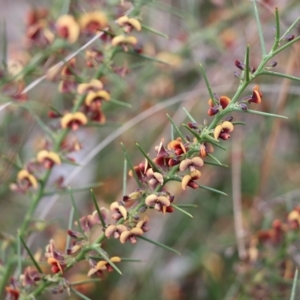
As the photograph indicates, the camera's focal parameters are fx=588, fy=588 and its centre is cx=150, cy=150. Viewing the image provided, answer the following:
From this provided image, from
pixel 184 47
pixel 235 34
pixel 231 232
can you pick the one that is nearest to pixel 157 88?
pixel 184 47

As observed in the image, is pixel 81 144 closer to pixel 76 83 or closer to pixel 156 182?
pixel 76 83

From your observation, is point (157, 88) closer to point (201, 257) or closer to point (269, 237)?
point (201, 257)

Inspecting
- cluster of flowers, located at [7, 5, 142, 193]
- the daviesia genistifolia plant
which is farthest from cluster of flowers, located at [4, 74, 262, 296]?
cluster of flowers, located at [7, 5, 142, 193]

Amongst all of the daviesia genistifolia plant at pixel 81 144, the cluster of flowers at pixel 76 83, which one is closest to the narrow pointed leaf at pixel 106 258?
the daviesia genistifolia plant at pixel 81 144

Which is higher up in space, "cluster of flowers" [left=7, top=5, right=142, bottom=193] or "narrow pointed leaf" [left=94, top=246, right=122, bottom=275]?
"cluster of flowers" [left=7, top=5, right=142, bottom=193]

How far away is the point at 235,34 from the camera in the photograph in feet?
4.38

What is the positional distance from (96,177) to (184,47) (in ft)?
1.24

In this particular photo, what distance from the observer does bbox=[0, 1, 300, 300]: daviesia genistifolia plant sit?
21.4 inches

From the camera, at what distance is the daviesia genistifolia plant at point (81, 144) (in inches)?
21.4

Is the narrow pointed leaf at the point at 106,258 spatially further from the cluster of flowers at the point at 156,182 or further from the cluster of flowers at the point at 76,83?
the cluster of flowers at the point at 76,83

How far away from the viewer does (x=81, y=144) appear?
0.79 m

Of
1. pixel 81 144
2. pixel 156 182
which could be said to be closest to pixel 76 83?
pixel 81 144

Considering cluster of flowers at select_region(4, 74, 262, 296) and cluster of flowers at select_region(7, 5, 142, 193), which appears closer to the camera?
cluster of flowers at select_region(4, 74, 262, 296)

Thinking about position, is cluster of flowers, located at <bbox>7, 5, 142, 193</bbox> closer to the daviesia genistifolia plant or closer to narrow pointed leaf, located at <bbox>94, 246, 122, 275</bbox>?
the daviesia genistifolia plant
